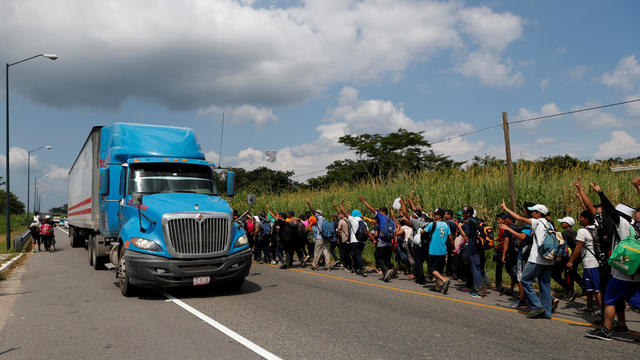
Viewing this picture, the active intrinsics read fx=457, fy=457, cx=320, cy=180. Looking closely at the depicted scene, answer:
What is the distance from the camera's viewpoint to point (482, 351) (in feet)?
18.1

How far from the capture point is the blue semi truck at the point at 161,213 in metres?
8.70

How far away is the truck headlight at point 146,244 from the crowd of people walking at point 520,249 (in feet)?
18.7

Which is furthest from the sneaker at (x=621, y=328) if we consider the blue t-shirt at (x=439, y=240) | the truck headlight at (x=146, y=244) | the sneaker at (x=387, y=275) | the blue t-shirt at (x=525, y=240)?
the truck headlight at (x=146, y=244)

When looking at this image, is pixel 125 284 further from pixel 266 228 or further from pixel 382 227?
pixel 266 228

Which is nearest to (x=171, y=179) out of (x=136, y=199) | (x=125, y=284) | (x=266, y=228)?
(x=136, y=199)

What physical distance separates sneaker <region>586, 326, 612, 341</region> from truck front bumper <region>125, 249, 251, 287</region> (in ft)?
20.3

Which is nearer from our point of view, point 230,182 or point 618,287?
point 618,287

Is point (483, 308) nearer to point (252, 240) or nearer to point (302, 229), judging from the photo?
point (302, 229)

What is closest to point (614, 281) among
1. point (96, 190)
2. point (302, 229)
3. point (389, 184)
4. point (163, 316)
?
point (163, 316)

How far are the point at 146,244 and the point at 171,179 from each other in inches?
80.8

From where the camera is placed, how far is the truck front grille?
8712 mm

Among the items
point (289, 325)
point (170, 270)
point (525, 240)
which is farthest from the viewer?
point (170, 270)

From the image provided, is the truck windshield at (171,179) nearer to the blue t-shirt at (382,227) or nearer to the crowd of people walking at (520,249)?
the crowd of people walking at (520,249)

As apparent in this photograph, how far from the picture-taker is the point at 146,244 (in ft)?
28.6
